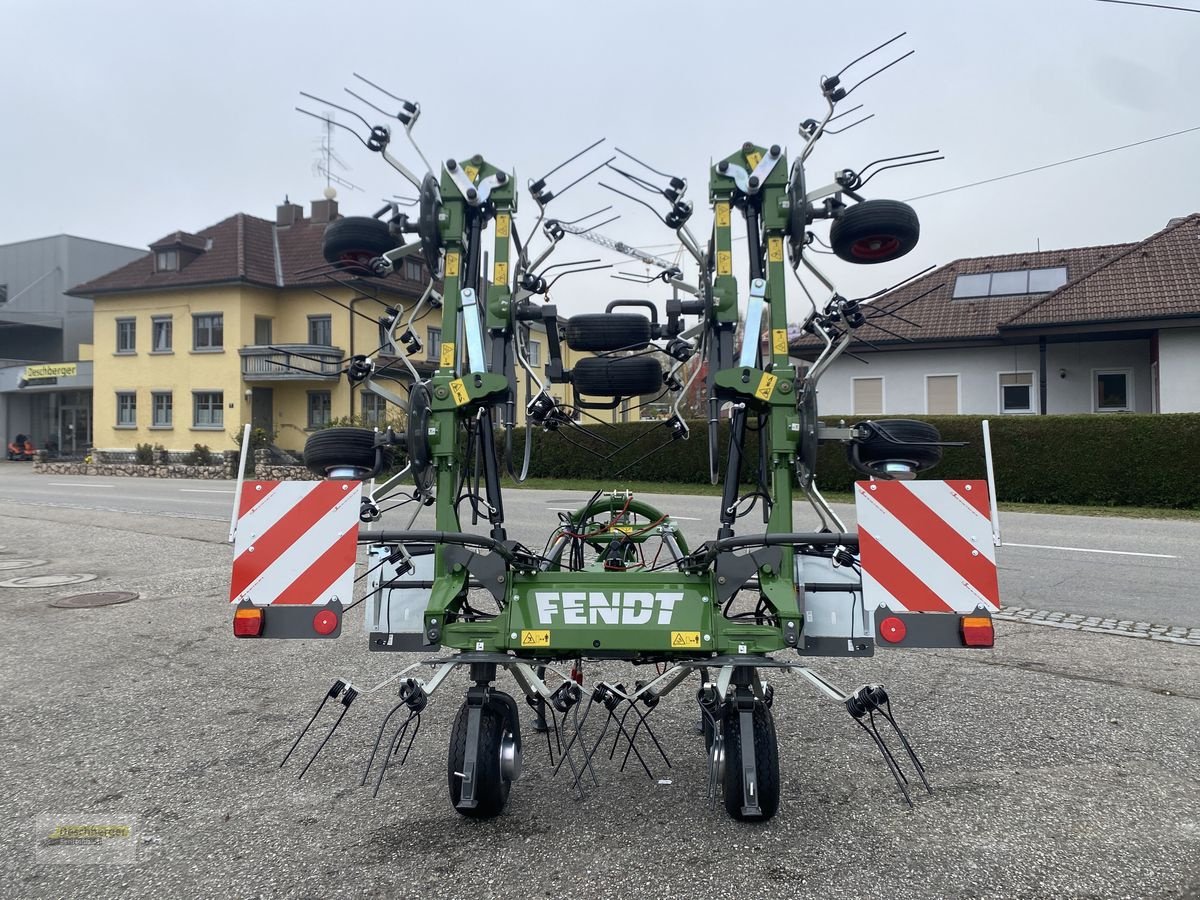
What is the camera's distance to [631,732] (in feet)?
14.0

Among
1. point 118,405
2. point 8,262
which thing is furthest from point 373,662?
point 8,262

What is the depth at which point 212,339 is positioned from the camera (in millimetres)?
34938

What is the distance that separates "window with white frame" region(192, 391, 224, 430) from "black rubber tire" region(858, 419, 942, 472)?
1364 inches

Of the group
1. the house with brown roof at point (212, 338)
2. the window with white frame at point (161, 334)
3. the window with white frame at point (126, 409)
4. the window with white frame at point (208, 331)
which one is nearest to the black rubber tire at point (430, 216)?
the house with brown roof at point (212, 338)

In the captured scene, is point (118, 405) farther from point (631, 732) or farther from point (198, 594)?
point (631, 732)

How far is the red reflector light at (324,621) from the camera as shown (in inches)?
129

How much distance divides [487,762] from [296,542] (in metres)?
1.08

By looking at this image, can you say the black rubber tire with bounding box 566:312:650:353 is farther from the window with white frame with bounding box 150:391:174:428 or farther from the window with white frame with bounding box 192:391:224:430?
the window with white frame with bounding box 150:391:174:428

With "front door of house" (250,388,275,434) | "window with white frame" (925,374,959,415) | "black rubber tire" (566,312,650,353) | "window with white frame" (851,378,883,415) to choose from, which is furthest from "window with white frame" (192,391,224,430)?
"black rubber tire" (566,312,650,353)

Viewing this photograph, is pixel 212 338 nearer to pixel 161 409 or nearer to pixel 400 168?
pixel 161 409

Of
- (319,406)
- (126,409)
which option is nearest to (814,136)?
(319,406)

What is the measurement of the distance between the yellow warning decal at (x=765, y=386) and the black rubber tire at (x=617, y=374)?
642 mm

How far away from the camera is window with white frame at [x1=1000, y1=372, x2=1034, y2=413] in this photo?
22.9 metres

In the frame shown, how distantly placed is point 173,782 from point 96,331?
1549 inches
